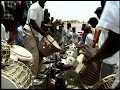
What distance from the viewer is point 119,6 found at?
2.83m

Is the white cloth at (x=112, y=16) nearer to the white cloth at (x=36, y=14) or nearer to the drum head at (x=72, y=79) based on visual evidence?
the drum head at (x=72, y=79)

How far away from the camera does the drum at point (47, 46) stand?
Answer: 6918mm

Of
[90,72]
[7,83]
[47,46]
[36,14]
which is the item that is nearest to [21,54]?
[90,72]

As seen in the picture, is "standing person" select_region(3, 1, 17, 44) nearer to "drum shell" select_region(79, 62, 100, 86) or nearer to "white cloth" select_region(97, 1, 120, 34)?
"drum shell" select_region(79, 62, 100, 86)

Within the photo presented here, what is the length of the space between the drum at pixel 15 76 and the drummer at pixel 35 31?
8.47 feet

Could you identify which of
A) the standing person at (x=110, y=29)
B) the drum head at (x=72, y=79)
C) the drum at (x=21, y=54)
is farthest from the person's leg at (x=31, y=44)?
the standing person at (x=110, y=29)

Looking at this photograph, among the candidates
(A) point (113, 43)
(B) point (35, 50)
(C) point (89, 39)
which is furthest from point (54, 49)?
(A) point (113, 43)

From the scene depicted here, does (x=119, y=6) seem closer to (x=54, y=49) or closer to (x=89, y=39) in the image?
(x=54, y=49)

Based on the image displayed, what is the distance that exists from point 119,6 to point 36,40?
14.6 feet

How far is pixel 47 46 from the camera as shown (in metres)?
6.92

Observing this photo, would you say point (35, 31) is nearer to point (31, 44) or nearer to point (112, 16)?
point (31, 44)

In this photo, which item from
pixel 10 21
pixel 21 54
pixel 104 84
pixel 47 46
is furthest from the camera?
pixel 47 46

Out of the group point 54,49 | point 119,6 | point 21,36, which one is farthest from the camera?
point 21,36

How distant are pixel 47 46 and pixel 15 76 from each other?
2976 mm
